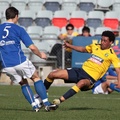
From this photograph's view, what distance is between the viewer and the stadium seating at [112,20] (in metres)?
23.3

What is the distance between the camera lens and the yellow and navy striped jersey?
10836 mm

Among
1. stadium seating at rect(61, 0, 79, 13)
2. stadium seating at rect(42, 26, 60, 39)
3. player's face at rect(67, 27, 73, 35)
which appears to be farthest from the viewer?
stadium seating at rect(61, 0, 79, 13)

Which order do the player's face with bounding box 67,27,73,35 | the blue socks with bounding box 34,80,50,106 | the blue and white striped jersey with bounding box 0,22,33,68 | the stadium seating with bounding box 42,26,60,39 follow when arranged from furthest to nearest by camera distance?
1. the stadium seating with bounding box 42,26,60,39
2. the player's face with bounding box 67,27,73,35
3. the blue socks with bounding box 34,80,50,106
4. the blue and white striped jersey with bounding box 0,22,33,68

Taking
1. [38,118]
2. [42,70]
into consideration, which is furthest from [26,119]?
[42,70]

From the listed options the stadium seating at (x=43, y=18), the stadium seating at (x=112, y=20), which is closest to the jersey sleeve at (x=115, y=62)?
the stadium seating at (x=112, y=20)

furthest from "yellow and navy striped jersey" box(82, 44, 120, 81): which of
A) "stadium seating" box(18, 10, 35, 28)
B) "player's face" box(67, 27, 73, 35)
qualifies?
"stadium seating" box(18, 10, 35, 28)

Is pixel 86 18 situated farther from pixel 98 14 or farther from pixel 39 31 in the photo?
pixel 39 31

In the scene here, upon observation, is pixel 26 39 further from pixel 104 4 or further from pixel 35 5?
pixel 104 4

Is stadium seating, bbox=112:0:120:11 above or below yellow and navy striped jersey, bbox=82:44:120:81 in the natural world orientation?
above

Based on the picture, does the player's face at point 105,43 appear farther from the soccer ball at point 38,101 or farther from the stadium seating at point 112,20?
the stadium seating at point 112,20

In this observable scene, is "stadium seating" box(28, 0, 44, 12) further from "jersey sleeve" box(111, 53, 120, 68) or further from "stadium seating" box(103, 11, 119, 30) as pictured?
"jersey sleeve" box(111, 53, 120, 68)

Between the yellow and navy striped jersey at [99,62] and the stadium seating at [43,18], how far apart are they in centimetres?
1242

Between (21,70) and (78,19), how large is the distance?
13554 millimetres

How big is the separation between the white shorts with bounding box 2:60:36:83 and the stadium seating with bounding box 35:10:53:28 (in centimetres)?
1345
